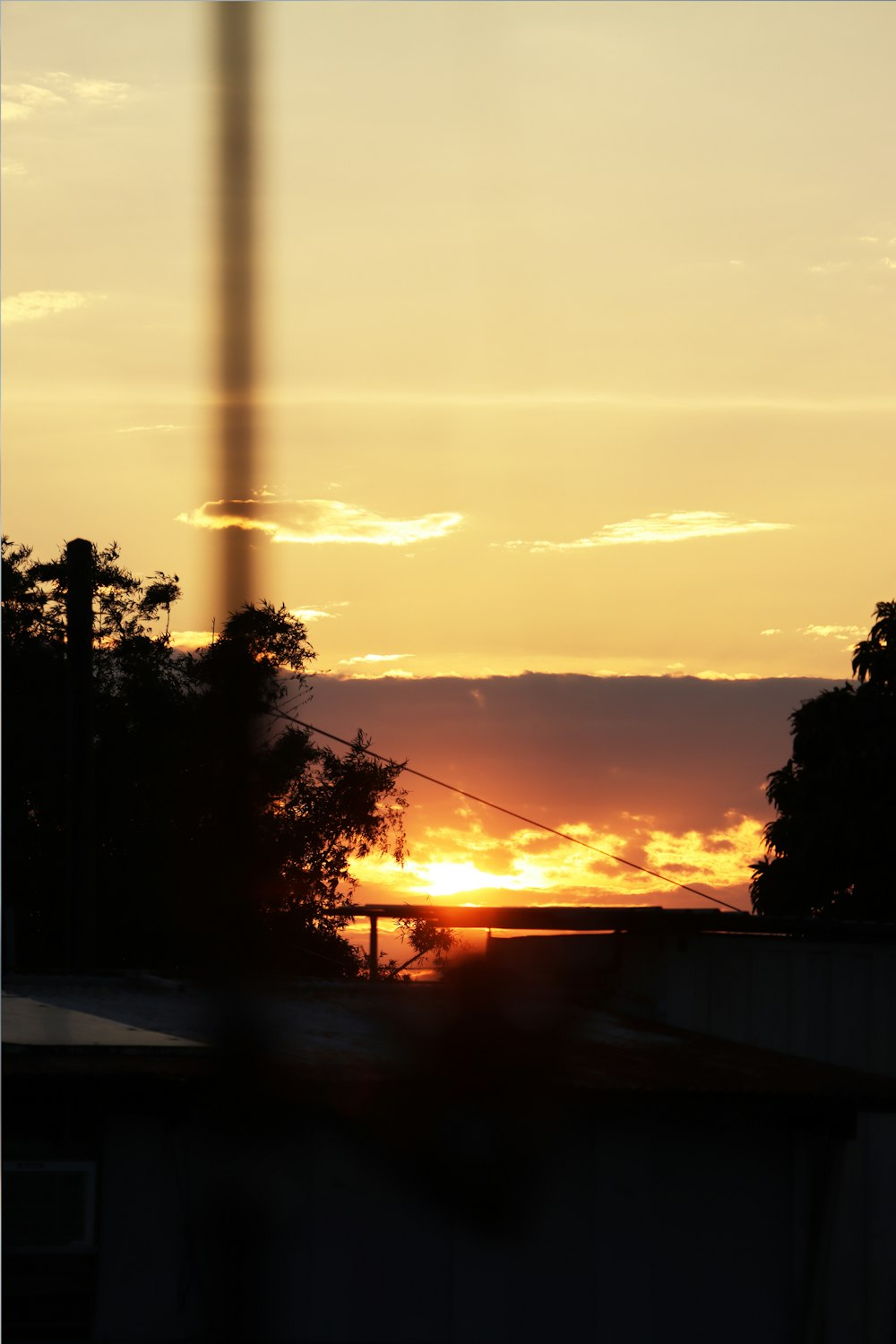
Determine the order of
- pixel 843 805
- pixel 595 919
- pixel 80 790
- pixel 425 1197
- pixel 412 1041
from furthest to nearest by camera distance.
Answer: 1. pixel 843 805
2. pixel 80 790
3. pixel 595 919
4. pixel 425 1197
5. pixel 412 1041

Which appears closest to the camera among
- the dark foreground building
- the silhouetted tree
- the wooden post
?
the dark foreground building

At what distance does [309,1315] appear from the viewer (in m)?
11.2

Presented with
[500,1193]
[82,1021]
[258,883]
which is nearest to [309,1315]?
[500,1193]

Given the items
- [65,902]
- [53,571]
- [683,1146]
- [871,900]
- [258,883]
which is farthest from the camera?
[53,571]

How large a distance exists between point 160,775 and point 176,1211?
25.1 meters

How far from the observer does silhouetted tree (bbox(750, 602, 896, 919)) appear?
102ft

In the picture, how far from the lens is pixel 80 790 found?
18.6 metres

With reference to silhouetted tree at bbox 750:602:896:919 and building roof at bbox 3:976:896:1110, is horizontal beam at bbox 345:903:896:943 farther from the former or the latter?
silhouetted tree at bbox 750:602:896:919

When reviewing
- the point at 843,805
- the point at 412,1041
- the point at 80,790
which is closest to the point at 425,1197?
the point at 412,1041

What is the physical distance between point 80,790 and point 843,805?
725 inches

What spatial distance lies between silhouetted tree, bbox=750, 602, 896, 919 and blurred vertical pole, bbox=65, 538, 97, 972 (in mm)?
17613

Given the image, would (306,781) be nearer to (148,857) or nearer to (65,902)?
(148,857)

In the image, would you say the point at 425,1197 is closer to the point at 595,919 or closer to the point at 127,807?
the point at 595,919

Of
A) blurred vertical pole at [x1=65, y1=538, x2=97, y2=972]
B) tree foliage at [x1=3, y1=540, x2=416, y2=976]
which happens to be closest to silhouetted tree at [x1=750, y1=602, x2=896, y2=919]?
tree foliage at [x1=3, y1=540, x2=416, y2=976]
